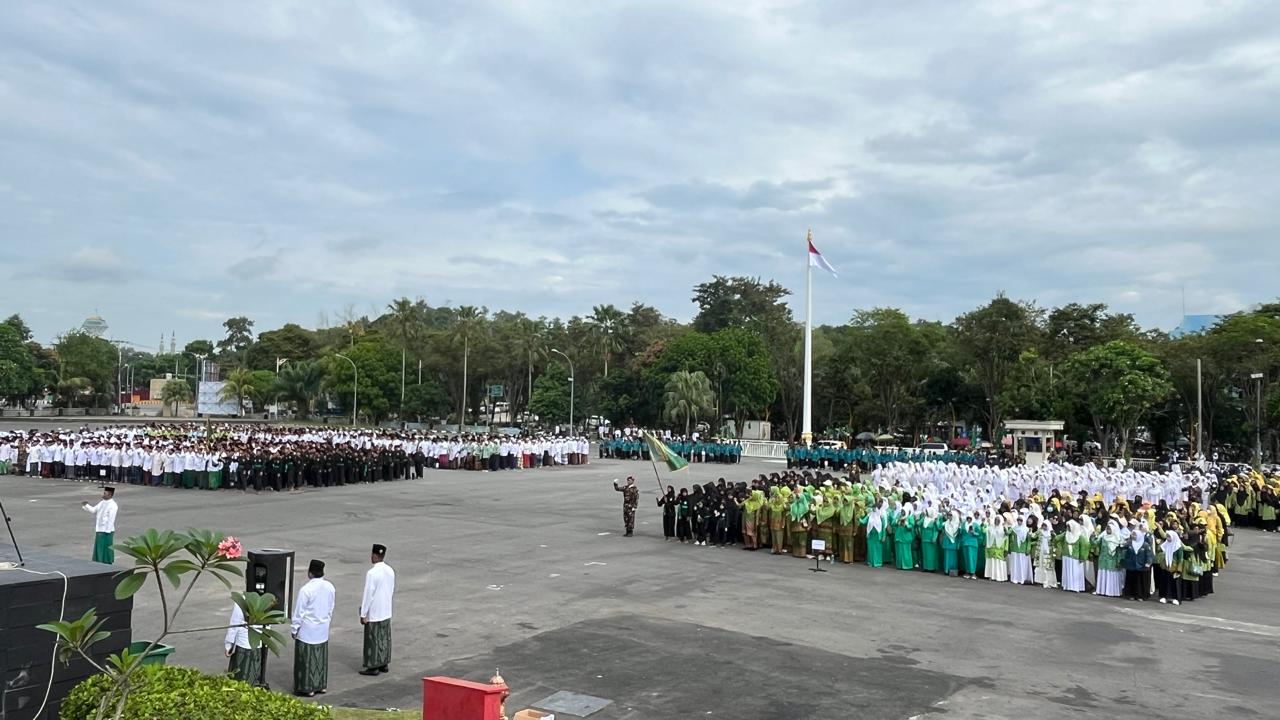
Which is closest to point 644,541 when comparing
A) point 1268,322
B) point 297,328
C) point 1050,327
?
point 1268,322

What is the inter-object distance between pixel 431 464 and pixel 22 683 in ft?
108

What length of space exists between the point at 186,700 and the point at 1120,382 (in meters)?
43.9

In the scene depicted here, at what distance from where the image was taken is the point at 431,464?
38156 mm

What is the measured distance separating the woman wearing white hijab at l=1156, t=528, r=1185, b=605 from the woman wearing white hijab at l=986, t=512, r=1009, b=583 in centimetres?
229

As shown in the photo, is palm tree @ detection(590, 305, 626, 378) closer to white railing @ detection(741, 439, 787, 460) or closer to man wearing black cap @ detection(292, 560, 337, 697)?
white railing @ detection(741, 439, 787, 460)

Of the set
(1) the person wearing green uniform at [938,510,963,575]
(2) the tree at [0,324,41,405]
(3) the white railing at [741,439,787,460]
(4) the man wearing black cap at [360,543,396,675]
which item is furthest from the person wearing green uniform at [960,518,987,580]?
(2) the tree at [0,324,41,405]

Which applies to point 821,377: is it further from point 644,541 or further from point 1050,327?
point 644,541

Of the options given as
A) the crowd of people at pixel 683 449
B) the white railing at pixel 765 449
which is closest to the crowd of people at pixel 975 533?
the crowd of people at pixel 683 449

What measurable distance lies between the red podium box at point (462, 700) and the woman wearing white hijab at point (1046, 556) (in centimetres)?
1216

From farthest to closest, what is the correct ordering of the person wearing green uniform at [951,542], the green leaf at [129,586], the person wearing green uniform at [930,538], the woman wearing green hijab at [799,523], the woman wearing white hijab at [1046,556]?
the woman wearing green hijab at [799,523], the person wearing green uniform at [930,538], the person wearing green uniform at [951,542], the woman wearing white hijab at [1046,556], the green leaf at [129,586]

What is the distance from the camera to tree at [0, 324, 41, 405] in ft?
252

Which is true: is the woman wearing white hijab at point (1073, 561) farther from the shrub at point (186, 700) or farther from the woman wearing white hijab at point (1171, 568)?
the shrub at point (186, 700)

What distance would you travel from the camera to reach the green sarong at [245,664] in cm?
812

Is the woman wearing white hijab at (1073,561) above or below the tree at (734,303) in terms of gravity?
below
